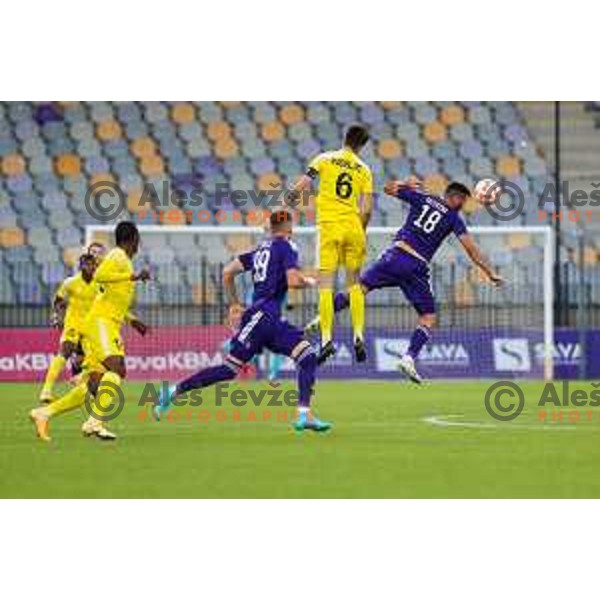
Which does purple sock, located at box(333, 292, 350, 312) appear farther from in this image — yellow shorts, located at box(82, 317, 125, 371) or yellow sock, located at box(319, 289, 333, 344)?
yellow shorts, located at box(82, 317, 125, 371)

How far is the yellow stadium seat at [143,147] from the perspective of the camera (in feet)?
127

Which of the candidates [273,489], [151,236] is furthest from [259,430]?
[151,236]

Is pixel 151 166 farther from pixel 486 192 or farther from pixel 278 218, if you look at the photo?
pixel 278 218

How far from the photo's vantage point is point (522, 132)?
3975 centimetres

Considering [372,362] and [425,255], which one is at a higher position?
[425,255]

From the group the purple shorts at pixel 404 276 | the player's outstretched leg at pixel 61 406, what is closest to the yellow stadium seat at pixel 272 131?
the purple shorts at pixel 404 276

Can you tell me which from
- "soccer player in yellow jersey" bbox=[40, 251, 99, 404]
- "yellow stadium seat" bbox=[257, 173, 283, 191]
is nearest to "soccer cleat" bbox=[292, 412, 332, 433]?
"soccer player in yellow jersey" bbox=[40, 251, 99, 404]

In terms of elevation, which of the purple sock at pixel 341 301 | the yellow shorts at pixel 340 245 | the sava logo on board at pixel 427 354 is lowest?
the sava logo on board at pixel 427 354

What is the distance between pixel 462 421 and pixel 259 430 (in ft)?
7.98

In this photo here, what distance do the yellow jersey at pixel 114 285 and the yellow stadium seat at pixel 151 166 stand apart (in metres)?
22.0

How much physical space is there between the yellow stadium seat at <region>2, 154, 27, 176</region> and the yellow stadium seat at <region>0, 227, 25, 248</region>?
1.95 meters

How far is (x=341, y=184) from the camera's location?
18.0 metres

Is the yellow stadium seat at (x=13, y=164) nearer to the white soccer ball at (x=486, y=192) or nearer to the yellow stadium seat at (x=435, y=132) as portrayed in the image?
the yellow stadium seat at (x=435, y=132)

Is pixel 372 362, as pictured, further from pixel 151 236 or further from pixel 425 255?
pixel 425 255
